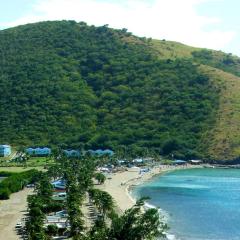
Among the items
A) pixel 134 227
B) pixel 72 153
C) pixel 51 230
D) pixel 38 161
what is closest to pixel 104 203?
pixel 51 230

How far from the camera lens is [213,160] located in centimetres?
19825

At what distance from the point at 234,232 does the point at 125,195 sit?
3718cm

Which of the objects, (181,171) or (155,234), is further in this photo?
(181,171)

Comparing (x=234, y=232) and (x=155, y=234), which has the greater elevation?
(x=155, y=234)

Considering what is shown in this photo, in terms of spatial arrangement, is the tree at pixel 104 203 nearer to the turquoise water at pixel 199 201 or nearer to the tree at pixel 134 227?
the turquoise water at pixel 199 201

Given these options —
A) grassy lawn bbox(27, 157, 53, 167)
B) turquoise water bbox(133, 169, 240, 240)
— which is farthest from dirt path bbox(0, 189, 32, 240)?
grassy lawn bbox(27, 157, 53, 167)

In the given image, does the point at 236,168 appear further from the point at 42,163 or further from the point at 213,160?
the point at 42,163

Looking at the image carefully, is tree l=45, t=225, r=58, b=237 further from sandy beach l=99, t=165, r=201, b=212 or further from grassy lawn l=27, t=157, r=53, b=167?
grassy lawn l=27, t=157, r=53, b=167

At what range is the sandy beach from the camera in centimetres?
10734

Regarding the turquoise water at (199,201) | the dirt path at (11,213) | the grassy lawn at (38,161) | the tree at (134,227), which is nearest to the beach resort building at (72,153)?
the grassy lawn at (38,161)

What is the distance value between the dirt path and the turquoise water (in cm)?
2230

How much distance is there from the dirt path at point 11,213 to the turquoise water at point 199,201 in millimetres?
22301

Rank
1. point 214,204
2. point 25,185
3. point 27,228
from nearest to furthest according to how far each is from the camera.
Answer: point 27,228, point 214,204, point 25,185

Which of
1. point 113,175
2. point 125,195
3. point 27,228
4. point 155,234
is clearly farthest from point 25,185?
point 155,234
